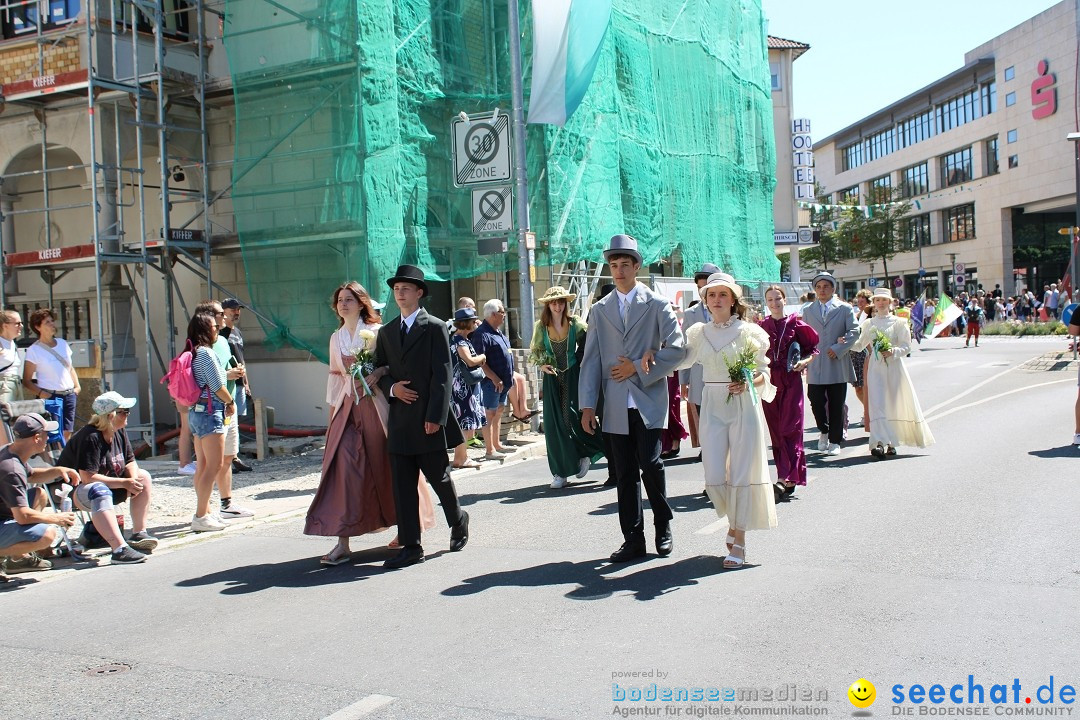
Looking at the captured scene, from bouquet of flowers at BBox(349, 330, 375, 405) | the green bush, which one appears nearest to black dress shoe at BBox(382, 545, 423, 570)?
bouquet of flowers at BBox(349, 330, 375, 405)

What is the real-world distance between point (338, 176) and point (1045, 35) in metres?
49.5

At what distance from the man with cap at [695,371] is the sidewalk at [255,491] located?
1.76m

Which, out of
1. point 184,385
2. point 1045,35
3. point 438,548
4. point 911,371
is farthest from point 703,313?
point 1045,35

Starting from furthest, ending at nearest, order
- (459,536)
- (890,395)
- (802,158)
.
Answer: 1. (802,158)
2. (890,395)
3. (459,536)

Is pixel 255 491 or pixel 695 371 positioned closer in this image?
pixel 695 371

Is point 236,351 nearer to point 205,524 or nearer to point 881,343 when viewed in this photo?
point 205,524

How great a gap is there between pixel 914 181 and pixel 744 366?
221 ft

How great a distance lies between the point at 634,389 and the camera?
21.4 ft

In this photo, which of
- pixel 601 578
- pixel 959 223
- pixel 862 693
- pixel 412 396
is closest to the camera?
pixel 862 693

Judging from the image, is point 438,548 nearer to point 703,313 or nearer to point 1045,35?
point 703,313

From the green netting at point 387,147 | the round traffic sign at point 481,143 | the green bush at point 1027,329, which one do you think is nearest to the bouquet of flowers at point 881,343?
the round traffic sign at point 481,143

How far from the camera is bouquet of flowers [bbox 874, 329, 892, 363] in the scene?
35.4ft

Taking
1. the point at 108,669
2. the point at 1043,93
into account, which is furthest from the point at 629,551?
the point at 1043,93

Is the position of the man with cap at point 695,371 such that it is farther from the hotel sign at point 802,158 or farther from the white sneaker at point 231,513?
the hotel sign at point 802,158
